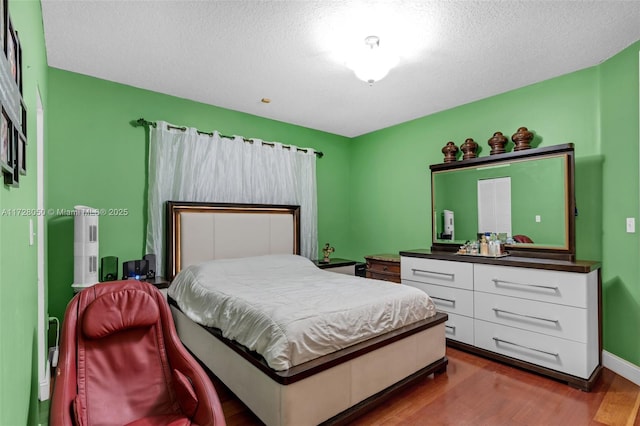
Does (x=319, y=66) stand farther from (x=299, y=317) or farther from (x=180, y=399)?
(x=180, y=399)

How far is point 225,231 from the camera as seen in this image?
3.75m

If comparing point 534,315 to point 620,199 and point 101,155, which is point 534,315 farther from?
point 101,155

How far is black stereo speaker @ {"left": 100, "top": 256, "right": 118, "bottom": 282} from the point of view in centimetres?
308

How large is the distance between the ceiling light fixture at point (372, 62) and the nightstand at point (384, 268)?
2.16 meters

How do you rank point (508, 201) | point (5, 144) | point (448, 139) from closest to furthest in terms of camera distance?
point (5, 144)
point (508, 201)
point (448, 139)

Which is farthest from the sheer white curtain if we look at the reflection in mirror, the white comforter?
the reflection in mirror

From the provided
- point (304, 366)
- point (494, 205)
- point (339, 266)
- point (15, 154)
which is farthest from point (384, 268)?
point (15, 154)

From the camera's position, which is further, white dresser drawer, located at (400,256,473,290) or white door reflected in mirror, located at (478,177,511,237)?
white door reflected in mirror, located at (478,177,511,237)

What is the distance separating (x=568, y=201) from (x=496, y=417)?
6.23ft

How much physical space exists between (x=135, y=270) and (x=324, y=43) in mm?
2647

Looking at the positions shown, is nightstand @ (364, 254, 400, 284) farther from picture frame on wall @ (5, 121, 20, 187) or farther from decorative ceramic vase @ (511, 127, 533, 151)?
picture frame on wall @ (5, 121, 20, 187)

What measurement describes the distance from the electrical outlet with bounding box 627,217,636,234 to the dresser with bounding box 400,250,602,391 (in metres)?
0.35

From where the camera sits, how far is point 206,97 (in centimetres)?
362

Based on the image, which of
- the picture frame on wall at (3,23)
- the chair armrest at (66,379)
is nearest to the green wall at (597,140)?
the chair armrest at (66,379)
